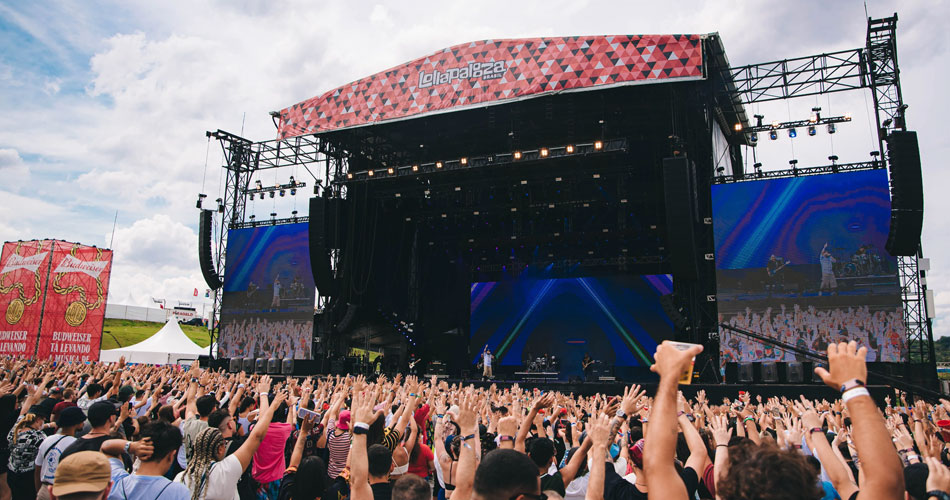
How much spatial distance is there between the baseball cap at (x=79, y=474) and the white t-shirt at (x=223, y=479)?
0.72 metres

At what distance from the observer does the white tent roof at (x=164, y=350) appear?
898 inches

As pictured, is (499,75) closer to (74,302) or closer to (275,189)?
(275,189)

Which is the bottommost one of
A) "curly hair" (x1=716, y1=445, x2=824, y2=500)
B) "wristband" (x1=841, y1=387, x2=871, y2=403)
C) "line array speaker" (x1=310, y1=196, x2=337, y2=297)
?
"curly hair" (x1=716, y1=445, x2=824, y2=500)

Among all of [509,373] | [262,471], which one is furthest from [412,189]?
[262,471]

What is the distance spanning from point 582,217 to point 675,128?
6108mm

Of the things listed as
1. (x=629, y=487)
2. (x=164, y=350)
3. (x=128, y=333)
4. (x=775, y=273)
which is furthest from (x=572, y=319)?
(x=128, y=333)

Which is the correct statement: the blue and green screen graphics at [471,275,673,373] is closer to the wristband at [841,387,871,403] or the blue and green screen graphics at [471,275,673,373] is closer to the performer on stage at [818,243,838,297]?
the performer on stage at [818,243,838,297]

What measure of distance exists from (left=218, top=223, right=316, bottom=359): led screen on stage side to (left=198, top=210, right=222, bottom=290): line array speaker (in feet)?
1.82

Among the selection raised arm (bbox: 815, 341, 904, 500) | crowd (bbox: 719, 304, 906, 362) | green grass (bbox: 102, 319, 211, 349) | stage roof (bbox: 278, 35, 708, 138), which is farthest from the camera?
green grass (bbox: 102, 319, 211, 349)

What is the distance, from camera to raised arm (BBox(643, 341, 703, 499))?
1.62 meters

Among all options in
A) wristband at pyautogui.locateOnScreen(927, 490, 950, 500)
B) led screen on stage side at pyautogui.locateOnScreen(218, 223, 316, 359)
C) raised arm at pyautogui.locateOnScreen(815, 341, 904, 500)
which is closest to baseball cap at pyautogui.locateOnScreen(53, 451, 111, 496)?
raised arm at pyautogui.locateOnScreen(815, 341, 904, 500)

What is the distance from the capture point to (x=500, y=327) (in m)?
23.4

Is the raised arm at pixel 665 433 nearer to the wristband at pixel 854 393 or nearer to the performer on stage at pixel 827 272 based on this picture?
the wristband at pixel 854 393

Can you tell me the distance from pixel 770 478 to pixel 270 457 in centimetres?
390
